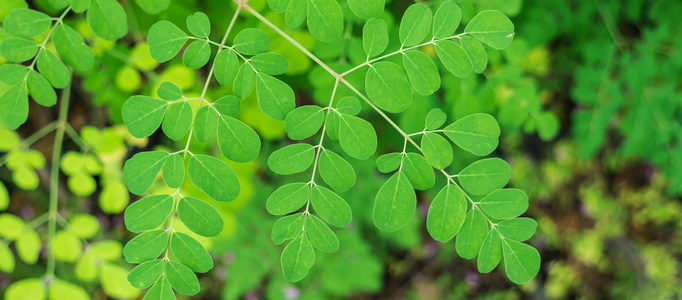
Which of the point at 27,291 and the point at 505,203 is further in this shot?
the point at 27,291

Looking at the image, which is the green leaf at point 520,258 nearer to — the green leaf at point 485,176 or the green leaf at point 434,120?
the green leaf at point 485,176

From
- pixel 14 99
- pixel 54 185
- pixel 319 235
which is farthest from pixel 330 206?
pixel 54 185

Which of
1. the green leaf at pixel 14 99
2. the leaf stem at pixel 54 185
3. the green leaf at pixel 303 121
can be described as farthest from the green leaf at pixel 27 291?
the green leaf at pixel 303 121

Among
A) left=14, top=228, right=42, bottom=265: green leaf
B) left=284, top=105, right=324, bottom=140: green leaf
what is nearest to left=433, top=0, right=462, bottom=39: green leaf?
left=284, top=105, right=324, bottom=140: green leaf

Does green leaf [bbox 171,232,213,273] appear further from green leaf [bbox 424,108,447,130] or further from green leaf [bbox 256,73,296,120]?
green leaf [bbox 424,108,447,130]

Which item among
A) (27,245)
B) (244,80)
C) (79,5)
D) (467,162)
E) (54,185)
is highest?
(79,5)

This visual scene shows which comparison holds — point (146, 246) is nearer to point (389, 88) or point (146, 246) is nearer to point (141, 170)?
point (141, 170)

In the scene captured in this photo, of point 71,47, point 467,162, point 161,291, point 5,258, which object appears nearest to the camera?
point 161,291

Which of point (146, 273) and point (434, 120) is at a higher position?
point (434, 120)
